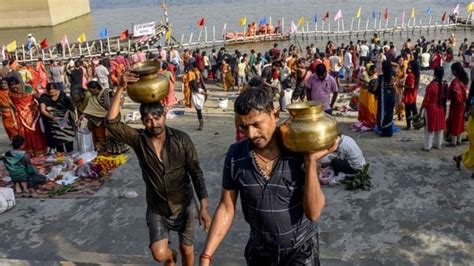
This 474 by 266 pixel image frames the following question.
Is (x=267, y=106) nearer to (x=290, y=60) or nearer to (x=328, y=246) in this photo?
(x=328, y=246)

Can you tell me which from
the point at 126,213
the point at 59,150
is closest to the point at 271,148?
the point at 126,213

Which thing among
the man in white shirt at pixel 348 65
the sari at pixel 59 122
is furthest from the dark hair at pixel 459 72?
the man in white shirt at pixel 348 65

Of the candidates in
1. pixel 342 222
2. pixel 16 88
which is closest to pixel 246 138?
pixel 342 222

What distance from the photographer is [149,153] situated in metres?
3.71

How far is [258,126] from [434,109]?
18.4ft

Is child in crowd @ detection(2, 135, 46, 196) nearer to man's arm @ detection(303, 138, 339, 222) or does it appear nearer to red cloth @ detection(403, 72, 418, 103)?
man's arm @ detection(303, 138, 339, 222)

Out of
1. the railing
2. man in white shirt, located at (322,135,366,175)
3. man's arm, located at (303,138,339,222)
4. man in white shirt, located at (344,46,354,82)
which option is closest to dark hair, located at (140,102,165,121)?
Result: man's arm, located at (303,138,339,222)

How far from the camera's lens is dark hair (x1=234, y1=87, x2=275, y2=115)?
2.53 meters

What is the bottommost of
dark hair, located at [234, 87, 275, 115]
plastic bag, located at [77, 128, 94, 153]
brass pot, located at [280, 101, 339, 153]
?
plastic bag, located at [77, 128, 94, 153]

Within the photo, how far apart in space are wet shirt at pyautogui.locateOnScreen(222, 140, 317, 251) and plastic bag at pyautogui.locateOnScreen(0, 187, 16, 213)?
4.42 metres

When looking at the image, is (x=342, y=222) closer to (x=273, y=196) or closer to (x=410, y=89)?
(x=273, y=196)

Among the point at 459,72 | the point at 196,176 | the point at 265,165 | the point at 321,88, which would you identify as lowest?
the point at 321,88

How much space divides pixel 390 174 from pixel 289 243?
418 centimetres

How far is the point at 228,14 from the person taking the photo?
4434 cm
